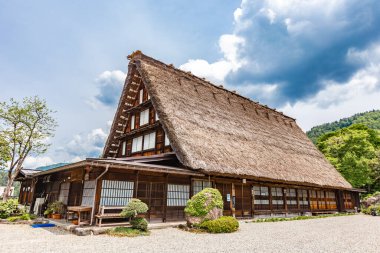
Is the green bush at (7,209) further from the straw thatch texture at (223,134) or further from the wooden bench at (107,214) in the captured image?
the straw thatch texture at (223,134)

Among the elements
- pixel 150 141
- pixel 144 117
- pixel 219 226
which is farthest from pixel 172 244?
pixel 144 117

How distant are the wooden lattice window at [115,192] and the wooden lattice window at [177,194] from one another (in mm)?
2057

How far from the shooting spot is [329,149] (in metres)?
35.0

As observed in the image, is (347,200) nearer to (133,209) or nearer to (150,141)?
(150,141)

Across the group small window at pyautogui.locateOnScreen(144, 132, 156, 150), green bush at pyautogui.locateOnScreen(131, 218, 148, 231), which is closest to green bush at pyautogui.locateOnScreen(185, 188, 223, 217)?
green bush at pyautogui.locateOnScreen(131, 218, 148, 231)

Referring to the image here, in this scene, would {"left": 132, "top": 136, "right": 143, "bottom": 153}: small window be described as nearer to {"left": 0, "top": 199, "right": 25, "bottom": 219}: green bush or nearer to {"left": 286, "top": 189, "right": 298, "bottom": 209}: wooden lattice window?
{"left": 0, "top": 199, "right": 25, "bottom": 219}: green bush

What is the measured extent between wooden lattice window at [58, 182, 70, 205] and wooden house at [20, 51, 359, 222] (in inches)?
2.1

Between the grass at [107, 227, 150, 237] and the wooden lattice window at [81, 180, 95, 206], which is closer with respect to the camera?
the grass at [107, 227, 150, 237]

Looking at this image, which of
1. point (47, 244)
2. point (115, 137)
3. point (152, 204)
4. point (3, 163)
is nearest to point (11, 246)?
point (47, 244)

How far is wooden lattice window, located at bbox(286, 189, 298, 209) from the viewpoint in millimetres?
17741

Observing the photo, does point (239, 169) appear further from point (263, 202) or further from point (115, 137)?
point (115, 137)

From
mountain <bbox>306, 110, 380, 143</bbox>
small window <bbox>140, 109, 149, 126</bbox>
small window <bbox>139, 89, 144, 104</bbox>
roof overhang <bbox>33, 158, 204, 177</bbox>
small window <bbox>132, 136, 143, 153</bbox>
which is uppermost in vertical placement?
mountain <bbox>306, 110, 380, 143</bbox>

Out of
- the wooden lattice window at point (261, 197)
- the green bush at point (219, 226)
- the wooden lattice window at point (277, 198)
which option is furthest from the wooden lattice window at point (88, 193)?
the wooden lattice window at point (277, 198)

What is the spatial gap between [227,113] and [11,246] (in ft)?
50.1
